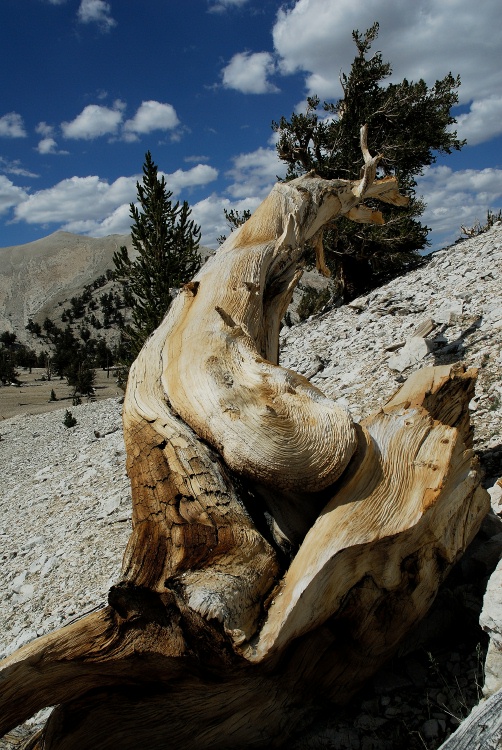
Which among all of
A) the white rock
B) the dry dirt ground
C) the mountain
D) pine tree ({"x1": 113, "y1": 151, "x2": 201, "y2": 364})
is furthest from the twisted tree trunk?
the mountain

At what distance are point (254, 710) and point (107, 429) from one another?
26.2 feet

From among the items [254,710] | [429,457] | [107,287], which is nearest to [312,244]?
[429,457]

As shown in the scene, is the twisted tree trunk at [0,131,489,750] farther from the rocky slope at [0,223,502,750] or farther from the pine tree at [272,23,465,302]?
the pine tree at [272,23,465,302]

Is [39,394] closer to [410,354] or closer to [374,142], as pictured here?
[374,142]

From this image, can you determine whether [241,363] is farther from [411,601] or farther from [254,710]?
[254,710]

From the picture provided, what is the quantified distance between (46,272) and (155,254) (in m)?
67.6

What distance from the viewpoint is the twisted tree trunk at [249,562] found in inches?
95.7

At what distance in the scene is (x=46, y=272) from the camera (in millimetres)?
72188

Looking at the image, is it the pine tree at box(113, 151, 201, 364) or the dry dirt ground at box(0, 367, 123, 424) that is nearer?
the pine tree at box(113, 151, 201, 364)

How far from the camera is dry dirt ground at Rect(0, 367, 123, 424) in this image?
2202 cm

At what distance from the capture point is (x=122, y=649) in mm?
2441

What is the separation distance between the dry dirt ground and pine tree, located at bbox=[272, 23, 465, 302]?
11.3 m

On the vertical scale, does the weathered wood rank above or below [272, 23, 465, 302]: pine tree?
below

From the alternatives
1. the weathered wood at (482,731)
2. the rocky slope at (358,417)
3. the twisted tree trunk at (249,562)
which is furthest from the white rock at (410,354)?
the weathered wood at (482,731)
